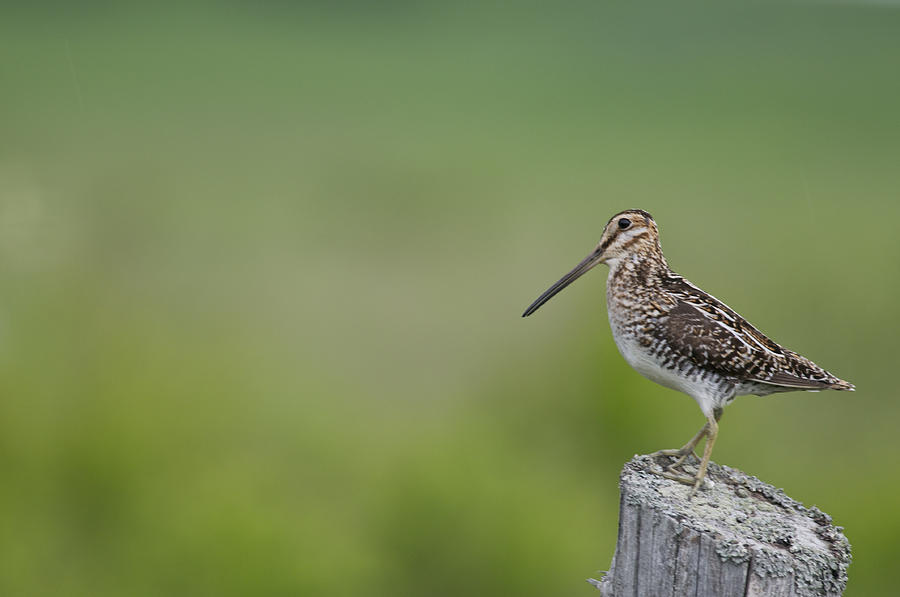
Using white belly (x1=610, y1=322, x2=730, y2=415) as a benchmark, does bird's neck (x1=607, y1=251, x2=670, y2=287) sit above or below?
above

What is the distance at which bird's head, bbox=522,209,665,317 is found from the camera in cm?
304

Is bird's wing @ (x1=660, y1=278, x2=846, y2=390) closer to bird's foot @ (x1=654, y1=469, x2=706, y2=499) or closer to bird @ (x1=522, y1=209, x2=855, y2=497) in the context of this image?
bird @ (x1=522, y1=209, x2=855, y2=497)

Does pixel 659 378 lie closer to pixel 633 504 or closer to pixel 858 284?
pixel 633 504

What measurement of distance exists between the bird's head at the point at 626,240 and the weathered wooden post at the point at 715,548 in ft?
2.57

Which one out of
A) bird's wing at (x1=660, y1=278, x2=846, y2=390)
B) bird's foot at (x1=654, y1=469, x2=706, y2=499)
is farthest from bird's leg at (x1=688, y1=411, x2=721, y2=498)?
bird's wing at (x1=660, y1=278, x2=846, y2=390)

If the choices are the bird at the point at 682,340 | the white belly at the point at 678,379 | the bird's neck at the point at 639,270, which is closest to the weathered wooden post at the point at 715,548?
the bird at the point at 682,340

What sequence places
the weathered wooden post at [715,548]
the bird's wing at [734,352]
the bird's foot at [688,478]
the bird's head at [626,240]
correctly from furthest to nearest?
the bird's head at [626,240] < the bird's wing at [734,352] < the bird's foot at [688,478] < the weathered wooden post at [715,548]

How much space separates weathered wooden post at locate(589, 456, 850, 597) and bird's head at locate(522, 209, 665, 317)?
0.78 metres

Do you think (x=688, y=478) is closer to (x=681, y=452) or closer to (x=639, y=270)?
(x=681, y=452)

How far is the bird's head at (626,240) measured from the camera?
304 centimetres

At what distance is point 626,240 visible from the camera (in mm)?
3057

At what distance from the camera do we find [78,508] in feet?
21.2

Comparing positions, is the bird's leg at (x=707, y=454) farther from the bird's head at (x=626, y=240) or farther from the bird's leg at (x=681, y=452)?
the bird's head at (x=626, y=240)

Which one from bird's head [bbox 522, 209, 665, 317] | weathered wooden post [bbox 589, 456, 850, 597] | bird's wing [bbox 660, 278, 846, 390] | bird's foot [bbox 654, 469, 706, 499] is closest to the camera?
weathered wooden post [bbox 589, 456, 850, 597]
